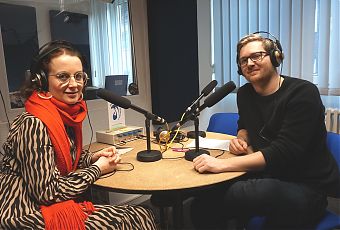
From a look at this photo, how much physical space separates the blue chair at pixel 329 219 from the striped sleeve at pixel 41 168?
79 cm

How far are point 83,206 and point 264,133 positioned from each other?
36.2 inches

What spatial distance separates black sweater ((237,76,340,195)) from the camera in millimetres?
1340

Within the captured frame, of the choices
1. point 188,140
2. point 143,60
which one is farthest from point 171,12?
point 188,140

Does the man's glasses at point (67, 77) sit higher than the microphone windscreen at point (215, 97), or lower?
higher

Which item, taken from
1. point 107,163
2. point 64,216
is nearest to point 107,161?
point 107,163

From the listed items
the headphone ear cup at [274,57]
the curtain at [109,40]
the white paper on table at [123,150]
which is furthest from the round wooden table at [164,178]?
the curtain at [109,40]

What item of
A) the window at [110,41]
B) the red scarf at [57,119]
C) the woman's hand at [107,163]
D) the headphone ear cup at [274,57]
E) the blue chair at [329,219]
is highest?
the window at [110,41]

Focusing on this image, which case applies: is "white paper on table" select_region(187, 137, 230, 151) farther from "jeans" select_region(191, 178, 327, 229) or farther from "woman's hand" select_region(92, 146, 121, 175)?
"woman's hand" select_region(92, 146, 121, 175)

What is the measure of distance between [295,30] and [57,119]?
7.13 ft

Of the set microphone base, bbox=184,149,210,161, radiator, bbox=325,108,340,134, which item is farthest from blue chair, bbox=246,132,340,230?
radiator, bbox=325,108,340,134

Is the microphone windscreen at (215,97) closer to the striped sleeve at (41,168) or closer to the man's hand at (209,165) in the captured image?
the man's hand at (209,165)

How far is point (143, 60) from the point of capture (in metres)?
2.85

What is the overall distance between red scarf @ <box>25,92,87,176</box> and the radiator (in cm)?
200

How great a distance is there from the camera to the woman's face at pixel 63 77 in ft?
4.36
